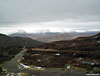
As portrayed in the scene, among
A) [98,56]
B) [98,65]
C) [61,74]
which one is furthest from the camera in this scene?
[98,56]

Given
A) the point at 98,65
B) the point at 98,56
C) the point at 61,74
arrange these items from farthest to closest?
1. the point at 98,56
2. the point at 98,65
3. the point at 61,74

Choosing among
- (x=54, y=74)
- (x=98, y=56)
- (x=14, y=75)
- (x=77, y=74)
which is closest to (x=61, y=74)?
(x=54, y=74)

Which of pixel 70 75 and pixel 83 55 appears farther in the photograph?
pixel 83 55

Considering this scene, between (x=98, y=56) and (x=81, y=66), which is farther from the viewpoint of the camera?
(x=98, y=56)

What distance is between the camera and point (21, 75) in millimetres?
44812

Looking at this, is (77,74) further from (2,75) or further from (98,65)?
(2,75)

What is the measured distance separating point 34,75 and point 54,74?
7.02 m

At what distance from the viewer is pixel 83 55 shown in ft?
260

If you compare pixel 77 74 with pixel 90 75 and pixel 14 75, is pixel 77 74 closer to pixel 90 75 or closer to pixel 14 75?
pixel 90 75

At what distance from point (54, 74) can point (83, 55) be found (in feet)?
123

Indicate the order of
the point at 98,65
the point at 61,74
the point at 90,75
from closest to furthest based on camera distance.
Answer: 1. the point at 90,75
2. the point at 61,74
3. the point at 98,65

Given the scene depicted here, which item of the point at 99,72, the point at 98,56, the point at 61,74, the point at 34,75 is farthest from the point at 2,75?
the point at 98,56

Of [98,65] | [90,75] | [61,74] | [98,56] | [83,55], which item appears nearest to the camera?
[90,75]

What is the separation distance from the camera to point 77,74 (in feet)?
152
